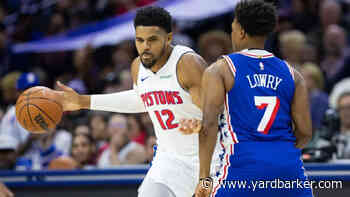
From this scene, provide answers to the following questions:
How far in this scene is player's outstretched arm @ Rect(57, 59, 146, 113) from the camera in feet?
Result: 17.0

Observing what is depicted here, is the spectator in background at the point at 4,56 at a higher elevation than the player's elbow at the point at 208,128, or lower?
lower

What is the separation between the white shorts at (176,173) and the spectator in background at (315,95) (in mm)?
2786

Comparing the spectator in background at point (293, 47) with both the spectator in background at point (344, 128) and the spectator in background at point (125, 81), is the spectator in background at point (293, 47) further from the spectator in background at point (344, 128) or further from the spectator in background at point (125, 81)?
the spectator in background at point (125, 81)

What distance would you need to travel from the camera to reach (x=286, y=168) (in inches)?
149

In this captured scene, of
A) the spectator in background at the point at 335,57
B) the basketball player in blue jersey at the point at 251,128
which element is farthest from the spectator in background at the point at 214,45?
the basketball player in blue jersey at the point at 251,128

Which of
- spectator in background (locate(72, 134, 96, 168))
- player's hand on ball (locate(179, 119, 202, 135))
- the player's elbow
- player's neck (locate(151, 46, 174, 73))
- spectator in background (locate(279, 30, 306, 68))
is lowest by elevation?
spectator in background (locate(72, 134, 96, 168))

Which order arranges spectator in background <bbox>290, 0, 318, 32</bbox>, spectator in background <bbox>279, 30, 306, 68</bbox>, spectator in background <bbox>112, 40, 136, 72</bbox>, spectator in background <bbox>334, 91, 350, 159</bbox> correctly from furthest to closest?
spectator in background <bbox>112, 40, 136, 72</bbox> → spectator in background <bbox>290, 0, 318, 32</bbox> → spectator in background <bbox>279, 30, 306, 68</bbox> → spectator in background <bbox>334, 91, 350, 159</bbox>

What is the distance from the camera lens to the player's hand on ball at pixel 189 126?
364 cm

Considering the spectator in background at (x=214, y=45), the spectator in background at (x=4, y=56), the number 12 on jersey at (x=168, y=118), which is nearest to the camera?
the number 12 on jersey at (x=168, y=118)

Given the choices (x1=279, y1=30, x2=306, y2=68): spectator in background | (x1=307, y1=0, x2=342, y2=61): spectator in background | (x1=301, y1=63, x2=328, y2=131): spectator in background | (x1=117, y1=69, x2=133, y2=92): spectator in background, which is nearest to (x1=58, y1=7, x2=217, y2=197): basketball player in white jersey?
(x1=301, y1=63, x2=328, y2=131): spectator in background

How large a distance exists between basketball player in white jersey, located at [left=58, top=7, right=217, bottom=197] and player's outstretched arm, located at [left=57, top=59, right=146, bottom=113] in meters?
0.25

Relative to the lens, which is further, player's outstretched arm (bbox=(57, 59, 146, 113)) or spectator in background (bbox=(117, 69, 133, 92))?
spectator in background (bbox=(117, 69, 133, 92))

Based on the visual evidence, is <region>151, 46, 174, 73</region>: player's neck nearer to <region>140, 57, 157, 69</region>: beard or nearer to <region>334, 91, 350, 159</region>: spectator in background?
<region>140, 57, 157, 69</region>: beard

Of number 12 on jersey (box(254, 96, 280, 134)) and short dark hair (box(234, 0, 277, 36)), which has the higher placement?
short dark hair (box(234, 0, 277, 36))
